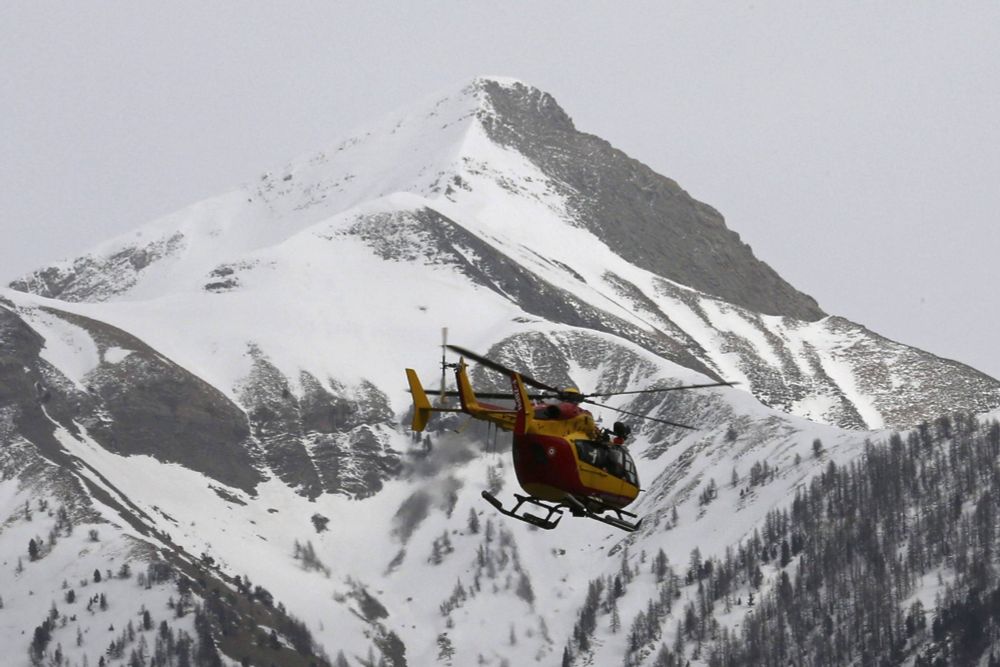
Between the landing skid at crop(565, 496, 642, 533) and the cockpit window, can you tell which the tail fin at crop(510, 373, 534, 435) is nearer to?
the cockpit window

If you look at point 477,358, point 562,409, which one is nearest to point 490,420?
point 562,409

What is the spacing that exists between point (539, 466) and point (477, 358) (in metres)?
11.8

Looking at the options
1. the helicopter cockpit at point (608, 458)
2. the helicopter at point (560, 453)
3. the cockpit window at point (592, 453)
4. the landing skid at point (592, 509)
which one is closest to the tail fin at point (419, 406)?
the helicopter at point (560, 453)

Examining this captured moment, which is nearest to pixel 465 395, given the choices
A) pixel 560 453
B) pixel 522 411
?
pixel 522 411

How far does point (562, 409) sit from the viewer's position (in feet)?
282

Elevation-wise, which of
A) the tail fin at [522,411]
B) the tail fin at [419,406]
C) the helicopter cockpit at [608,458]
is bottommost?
the tail fin at [419,406]

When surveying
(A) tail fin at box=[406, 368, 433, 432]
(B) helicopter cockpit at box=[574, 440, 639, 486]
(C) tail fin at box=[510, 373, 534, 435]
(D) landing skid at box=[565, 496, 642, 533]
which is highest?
(C) tail fin at box=[510, 373, 534, 435]

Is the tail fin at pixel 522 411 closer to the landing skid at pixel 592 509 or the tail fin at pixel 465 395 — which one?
the tail fin at pixel 465 395

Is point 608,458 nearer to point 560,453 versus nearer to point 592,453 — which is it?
point 592,453

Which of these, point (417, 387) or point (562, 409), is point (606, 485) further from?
point (417, 387)

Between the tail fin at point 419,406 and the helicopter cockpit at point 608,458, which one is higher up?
the helicopter cockpit at point 608,458

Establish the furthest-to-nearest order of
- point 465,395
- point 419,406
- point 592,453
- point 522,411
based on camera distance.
Answer: point 419,406 → point 592,453 → point 465,395 → point 522,411

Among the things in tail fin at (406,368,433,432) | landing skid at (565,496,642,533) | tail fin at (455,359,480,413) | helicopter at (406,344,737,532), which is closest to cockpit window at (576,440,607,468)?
helicopter at (406,344,737,532)

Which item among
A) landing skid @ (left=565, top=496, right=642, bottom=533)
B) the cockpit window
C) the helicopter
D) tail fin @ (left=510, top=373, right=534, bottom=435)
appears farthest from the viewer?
the cockpit window
